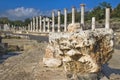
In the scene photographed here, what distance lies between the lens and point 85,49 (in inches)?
305

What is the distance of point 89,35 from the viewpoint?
7652mm

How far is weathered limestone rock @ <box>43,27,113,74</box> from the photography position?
7.70 meters

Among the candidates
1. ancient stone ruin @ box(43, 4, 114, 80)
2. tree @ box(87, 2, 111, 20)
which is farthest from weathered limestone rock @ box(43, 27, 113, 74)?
tree @ box(87, 2, 111, 20)

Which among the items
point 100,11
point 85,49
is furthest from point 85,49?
point 100,11

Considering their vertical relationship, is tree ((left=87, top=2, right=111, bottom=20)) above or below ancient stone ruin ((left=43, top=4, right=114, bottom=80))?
above

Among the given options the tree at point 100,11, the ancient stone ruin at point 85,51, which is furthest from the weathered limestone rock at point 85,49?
the tree at point 100,11

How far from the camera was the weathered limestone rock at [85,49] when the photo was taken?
25.3 ft

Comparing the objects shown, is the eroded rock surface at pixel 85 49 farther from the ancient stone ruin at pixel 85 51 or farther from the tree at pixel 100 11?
the tree at pixel 100 11

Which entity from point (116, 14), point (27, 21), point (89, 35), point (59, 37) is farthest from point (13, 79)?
point (27, 21)

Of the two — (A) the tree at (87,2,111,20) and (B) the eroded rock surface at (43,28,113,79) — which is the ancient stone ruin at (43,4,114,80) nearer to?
(B) the eroded rock surface at (43,28,113,79)

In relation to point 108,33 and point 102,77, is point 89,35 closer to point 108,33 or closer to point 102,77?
point 108,33

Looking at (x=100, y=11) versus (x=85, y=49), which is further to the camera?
(x=100, y=11)

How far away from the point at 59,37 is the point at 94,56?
3.83 feet

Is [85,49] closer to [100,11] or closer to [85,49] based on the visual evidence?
[85,49]
